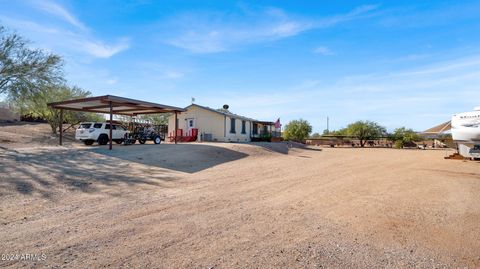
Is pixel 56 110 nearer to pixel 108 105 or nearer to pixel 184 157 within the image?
pixel 108 105

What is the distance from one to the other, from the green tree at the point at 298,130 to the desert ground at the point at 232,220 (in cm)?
2707

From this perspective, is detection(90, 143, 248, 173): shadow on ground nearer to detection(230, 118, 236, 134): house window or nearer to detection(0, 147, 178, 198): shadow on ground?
detection(0, 147, 178, 198): shadow on ground

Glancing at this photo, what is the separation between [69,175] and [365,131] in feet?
118

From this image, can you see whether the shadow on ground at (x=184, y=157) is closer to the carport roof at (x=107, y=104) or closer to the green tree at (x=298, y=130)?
the carport roof at (x=107, y=104)

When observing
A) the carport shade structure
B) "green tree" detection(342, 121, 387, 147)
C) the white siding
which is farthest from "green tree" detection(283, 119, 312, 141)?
the carport shade structure

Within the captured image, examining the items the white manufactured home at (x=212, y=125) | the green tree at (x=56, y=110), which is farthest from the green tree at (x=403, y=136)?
the green tree at (x=56, y=110)

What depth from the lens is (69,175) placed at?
8.73 metres

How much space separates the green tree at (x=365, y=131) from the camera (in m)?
37.5

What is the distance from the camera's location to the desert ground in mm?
3596

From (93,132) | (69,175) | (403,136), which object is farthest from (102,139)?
(403,136)

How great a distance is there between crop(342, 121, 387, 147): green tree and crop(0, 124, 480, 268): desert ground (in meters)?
29.0

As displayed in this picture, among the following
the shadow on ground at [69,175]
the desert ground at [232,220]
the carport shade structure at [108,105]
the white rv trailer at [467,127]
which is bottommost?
the desert ground at [232,220]

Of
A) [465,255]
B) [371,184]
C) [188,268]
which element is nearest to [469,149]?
[371,184]

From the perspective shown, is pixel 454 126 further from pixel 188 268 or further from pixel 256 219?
pixel 188 268
